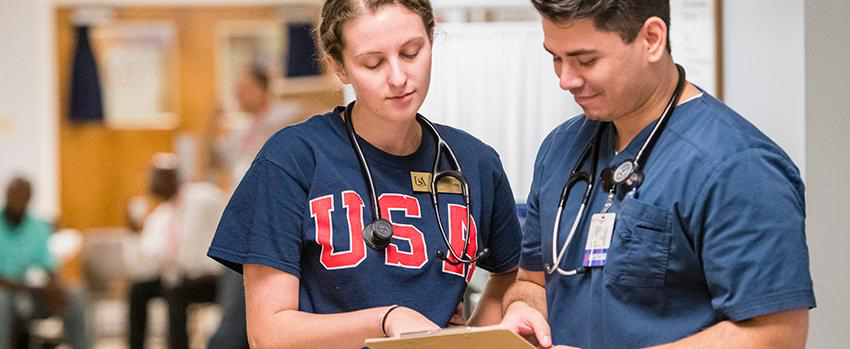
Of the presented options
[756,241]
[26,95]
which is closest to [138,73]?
[26,95]

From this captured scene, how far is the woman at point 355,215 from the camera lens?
1638 mm

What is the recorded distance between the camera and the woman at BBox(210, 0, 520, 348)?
1638mm

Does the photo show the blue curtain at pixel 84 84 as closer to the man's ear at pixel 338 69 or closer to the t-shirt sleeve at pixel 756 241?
the man's ear at pixel 338 69

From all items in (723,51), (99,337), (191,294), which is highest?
(723,51)

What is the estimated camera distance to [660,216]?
150 cm

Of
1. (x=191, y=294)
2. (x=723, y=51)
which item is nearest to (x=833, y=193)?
(x=723, y=51)

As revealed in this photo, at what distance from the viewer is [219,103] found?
8.91m

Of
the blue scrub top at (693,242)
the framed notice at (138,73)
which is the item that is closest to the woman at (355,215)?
the blue scrub top at (693,242)

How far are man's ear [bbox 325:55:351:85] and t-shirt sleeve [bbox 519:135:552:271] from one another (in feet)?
1.20

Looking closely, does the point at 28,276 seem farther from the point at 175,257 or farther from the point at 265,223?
the point at 265,223

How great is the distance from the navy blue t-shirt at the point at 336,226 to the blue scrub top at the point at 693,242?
0.21 meters

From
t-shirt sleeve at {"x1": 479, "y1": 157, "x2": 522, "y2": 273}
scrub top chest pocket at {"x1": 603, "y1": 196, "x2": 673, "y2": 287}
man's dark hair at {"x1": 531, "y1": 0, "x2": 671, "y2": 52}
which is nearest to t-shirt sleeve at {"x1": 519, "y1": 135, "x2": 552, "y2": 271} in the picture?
t-shirt sleeve at {"x1": 479, "y1": 157, "x2": 522, "y2": 273}

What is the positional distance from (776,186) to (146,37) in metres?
8.04

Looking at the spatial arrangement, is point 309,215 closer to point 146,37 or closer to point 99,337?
point 99,337
